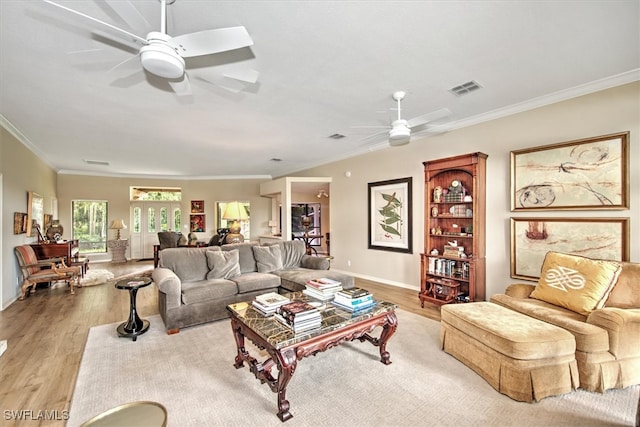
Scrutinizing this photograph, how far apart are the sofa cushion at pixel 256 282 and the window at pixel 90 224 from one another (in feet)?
24.2

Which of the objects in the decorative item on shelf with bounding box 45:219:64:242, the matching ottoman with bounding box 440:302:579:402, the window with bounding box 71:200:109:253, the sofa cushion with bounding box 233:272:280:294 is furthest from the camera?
the window with bounding box 71:200:109:253

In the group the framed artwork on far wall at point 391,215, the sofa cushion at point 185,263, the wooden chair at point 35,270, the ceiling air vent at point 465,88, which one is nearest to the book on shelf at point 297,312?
the sofa cushion at point 185,263

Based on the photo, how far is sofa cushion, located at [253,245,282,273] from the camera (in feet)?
14.5

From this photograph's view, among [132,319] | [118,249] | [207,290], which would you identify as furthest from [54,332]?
[118,249]

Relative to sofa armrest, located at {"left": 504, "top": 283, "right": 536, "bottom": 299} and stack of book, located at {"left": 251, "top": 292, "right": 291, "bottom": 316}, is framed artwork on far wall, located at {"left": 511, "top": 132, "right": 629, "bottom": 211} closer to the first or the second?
sofa armrest, located at {"left": 504, "top": 283, "right": 536, "bottom": 299}

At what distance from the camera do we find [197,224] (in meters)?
9.52

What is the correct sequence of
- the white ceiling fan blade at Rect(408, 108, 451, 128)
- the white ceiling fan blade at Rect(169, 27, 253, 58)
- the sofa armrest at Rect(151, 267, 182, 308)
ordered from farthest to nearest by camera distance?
the sofa armrest at Rect(151, 267, 182, 308) < the white ceiling fan blade at Rect(408, 108, 451, 128) < the white ceiling fan blade at Rect(169, 27, 253, 58)

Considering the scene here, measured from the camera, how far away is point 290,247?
15.9 ft

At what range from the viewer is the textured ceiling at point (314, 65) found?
6.29ft

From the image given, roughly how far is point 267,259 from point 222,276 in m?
0.77

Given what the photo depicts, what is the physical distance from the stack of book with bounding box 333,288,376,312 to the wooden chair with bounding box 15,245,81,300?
5.22 metres

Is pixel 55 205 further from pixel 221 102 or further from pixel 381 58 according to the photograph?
pixel 381 58

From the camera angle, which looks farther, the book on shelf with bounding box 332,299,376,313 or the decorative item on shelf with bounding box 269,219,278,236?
the decorative item on shelf with bounding box 269,219,278,236

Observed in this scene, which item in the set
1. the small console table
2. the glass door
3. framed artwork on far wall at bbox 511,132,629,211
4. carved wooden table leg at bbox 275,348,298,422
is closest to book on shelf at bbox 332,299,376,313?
carved wooden table leg at bbox 275,348,298,422
